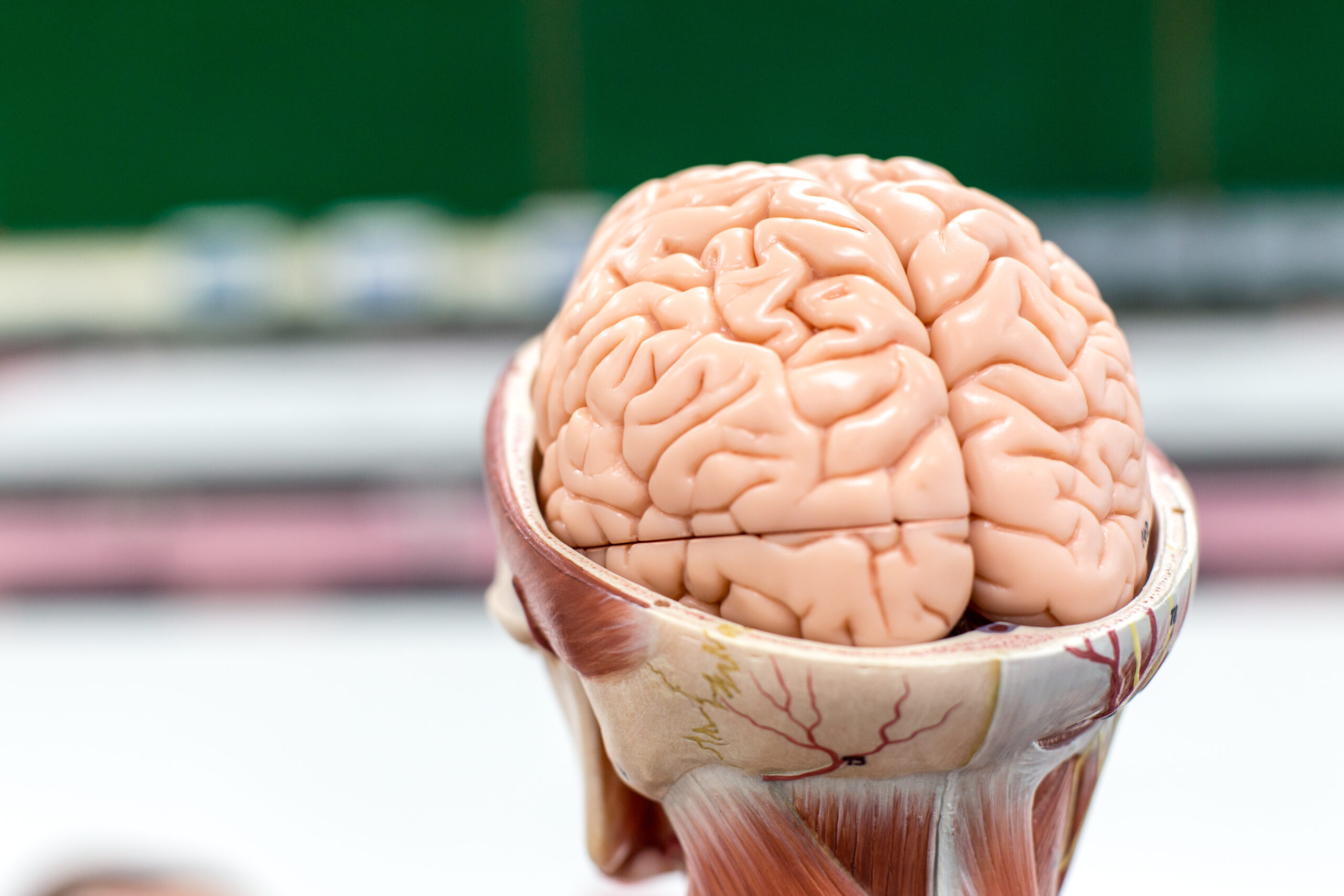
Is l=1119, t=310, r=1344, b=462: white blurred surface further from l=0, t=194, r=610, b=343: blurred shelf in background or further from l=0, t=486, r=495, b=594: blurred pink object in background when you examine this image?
l=0, t=194, r=610, b=343: blurred shelf in background

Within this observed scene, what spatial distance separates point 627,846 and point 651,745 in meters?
0.22

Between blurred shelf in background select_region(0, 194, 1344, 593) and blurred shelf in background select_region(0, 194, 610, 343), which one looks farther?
blurred shelf in background select_region(0, 194, 610, 343)

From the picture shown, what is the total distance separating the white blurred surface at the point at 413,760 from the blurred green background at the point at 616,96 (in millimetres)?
2158

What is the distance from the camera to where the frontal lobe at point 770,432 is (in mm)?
714

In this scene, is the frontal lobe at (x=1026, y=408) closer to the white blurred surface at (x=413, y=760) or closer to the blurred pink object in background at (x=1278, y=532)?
the white blurred surface at (x=413, y=760)

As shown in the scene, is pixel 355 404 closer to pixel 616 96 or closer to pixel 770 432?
pixel 616 96

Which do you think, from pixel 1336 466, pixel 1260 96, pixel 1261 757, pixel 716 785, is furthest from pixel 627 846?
pixel 1260 96

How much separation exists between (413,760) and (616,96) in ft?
9.52

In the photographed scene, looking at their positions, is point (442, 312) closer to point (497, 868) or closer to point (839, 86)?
point (839, 86)

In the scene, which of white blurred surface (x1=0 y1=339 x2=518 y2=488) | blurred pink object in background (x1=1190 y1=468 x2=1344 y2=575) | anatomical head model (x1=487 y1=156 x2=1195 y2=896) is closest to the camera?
anatomical head model (x1=487 y1=156 x2=1195 y2=896)

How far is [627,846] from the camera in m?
0.97

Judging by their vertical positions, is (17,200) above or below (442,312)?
above

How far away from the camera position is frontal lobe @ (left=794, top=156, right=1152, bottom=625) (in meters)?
0.73

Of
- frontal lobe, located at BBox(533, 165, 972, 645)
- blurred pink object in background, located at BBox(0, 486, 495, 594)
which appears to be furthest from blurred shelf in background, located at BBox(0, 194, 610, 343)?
frontal lobe, located at BBox(533, 165, 972, 645)
